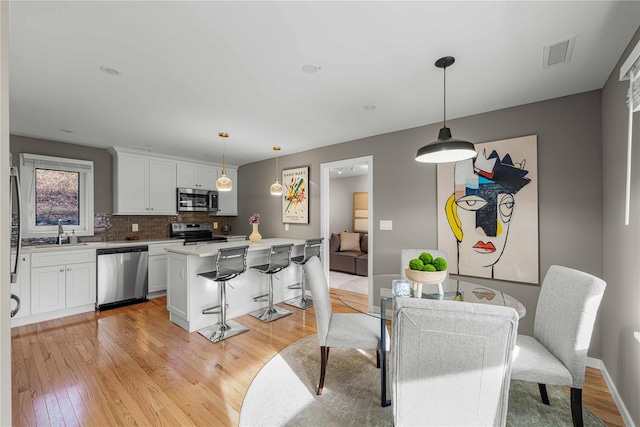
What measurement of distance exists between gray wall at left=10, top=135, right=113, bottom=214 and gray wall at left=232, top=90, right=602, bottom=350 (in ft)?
12.8

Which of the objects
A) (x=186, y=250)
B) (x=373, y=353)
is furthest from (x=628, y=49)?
(x=186, y=250)

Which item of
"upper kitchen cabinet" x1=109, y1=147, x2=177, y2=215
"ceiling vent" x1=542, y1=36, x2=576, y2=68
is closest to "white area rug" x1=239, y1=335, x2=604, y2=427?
"ceiling vent" x1=542, y1=36, x2=576, y2=68

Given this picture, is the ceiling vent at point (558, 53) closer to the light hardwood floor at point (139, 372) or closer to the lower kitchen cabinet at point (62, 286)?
the light hardwood floor at point (139, 372)

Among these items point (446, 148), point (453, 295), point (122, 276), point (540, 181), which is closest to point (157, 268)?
point (122, 276)

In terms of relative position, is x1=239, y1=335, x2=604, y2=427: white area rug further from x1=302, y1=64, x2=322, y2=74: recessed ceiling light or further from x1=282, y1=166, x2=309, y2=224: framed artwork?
x1=282, y1=166, x2=309, y2=224: framed artwork

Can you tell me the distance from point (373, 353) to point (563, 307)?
63.4 inches

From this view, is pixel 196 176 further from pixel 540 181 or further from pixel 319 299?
pixel 540 181

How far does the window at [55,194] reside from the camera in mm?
3941

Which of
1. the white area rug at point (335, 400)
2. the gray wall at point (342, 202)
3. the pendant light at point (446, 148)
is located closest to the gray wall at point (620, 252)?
the white area rug at point (335, 400)

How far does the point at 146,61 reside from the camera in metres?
2.08

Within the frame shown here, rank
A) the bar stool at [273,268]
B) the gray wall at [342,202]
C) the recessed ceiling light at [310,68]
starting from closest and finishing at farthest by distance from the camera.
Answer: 1. the recessed ceiling light at [310,68]
2. the bar stool at [273,268]
3. the gray wall at [342,202]

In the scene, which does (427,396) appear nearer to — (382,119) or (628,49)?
(628,49)

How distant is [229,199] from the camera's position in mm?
6121

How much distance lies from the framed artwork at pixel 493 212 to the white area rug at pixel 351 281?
1.17 metres
